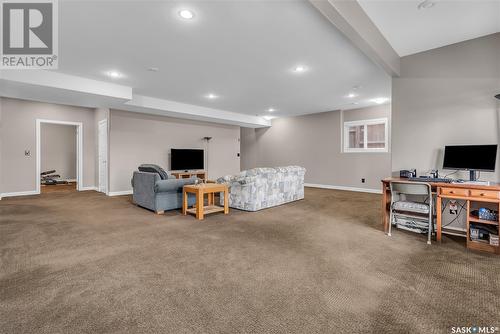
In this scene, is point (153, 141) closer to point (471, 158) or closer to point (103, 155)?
point (103, 155)

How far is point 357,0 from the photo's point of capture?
2.62 m

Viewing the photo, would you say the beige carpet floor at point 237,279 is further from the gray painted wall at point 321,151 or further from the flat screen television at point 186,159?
the gray painted wall at point 321,151

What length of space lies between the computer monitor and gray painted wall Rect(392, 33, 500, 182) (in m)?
0.24

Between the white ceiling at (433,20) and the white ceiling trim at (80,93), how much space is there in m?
4.92

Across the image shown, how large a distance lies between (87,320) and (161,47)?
3359 mm

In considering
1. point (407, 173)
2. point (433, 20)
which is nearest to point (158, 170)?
point (407, 173)

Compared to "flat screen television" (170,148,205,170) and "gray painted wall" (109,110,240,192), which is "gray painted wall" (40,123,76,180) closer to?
"gray painted wall" (109,110,240,192)

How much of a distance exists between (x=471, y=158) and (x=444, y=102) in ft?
2.99

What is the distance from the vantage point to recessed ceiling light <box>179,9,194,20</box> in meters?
2.68

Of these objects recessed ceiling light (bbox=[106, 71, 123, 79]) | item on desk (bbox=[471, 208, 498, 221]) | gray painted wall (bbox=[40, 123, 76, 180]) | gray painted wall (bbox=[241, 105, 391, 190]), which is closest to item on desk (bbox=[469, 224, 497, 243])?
item on desk (bbox=[471, 208, 498, 221])

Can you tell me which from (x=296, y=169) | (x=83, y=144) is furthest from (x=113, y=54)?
(x=83, y=144)

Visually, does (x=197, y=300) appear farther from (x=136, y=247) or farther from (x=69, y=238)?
(x=69, y=238)

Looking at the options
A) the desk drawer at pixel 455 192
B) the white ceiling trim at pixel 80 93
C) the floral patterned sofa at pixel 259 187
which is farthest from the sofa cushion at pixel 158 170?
the desk drawer at pixel 455 192

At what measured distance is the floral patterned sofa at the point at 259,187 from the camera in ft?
15.7
